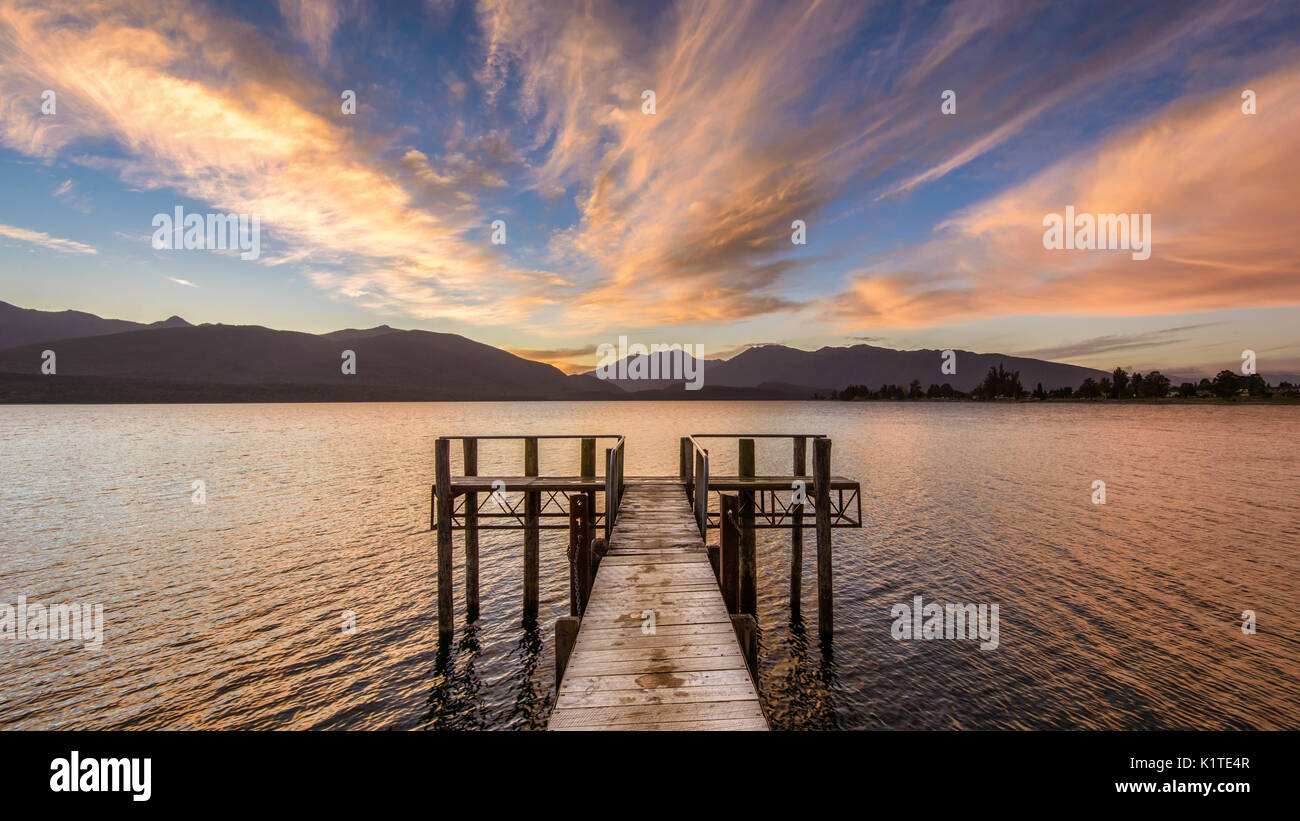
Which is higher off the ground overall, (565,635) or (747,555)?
(565,635)

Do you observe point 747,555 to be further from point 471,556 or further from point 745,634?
point 471,556

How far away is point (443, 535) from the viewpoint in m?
14.5

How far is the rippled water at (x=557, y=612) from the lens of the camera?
36.4 feet

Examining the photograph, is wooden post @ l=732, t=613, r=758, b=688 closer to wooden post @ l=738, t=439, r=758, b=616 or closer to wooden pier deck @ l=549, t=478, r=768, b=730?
wooden pier deck @ l=549, t=478, r=768, b=730

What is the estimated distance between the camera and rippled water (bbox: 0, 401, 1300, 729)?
36.4ft

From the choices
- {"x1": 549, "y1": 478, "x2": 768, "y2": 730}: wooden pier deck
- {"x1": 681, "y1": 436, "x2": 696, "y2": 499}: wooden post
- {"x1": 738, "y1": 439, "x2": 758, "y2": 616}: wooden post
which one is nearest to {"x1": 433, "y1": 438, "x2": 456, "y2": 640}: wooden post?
{"x1": 549, "y1": 478, "x2": 768, "y2": 730}: wooden pier deck

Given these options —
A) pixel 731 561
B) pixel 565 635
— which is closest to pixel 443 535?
pixel 565 635

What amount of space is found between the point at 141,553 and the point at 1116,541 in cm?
4391


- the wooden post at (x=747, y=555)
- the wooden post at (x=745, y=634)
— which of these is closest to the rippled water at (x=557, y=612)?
the wooden post at (x=747, y=555)

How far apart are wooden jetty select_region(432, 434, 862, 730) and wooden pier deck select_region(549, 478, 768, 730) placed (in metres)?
0.02

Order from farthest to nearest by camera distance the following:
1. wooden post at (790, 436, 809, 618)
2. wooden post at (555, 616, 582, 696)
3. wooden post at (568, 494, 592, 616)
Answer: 1. wooden post at (790, 436, 809, 618)
2. wooden post at (568, 494, 592, 616)
3. wooden post at (555, 616, 582, 696)

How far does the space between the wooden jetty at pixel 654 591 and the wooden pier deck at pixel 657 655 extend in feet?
0.06

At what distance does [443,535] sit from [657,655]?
33.2ft

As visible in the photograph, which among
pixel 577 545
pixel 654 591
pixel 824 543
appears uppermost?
pixel 654 591
